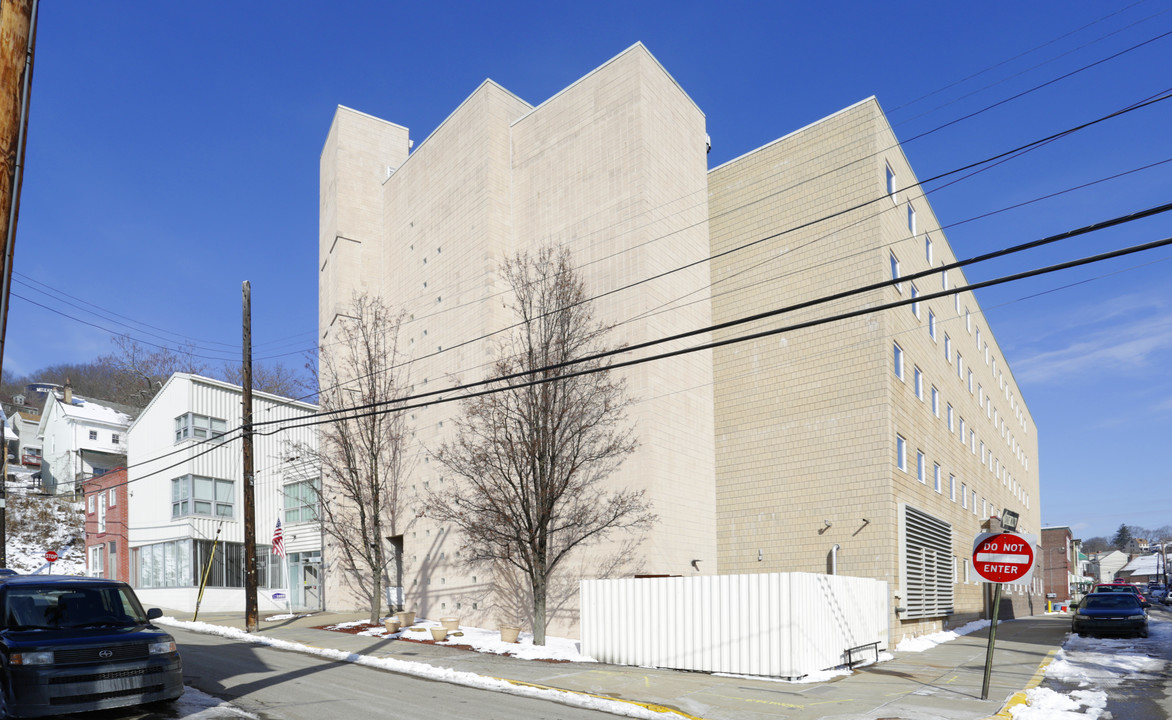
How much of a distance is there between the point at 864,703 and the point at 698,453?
13.3 meters

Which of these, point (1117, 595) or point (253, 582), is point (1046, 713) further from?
point (253, 582)

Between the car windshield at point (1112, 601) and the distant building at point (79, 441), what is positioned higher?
the distant building at point (79, 441)

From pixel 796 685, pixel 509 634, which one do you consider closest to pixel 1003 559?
pixel 796 685

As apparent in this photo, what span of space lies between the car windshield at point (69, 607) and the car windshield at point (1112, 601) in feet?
86.7

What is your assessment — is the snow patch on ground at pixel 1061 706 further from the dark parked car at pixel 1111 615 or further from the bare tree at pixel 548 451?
the dark parked car at pixel 1111 615

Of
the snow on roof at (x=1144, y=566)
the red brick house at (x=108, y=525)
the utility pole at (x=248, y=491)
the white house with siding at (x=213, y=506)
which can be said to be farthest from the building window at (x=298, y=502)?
the snow on roof at (x=1144, y=566)

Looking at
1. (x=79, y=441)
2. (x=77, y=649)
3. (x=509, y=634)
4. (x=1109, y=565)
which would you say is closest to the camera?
(x=77, y=649)

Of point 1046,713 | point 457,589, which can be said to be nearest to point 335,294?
point 457,589

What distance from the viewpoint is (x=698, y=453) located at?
26.6 m

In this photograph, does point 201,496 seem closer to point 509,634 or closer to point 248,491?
point 248,491

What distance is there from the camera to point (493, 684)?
15.5 m

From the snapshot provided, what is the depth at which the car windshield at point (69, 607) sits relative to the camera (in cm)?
1110

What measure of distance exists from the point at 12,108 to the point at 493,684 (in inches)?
469

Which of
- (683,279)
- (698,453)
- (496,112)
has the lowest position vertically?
(698,453)
